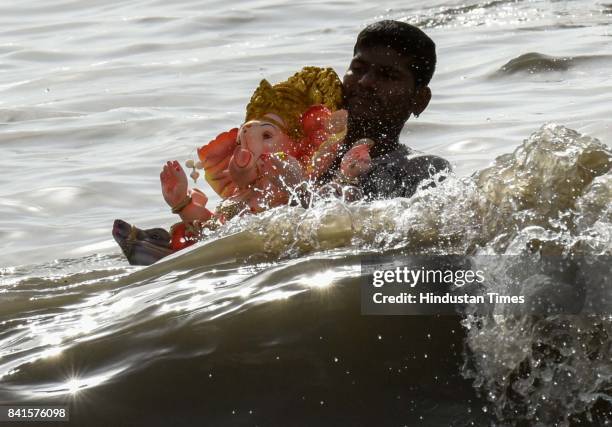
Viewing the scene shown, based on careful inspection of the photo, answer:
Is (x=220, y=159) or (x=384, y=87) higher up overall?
(x=384, y=87)

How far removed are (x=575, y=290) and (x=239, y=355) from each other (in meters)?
0.96

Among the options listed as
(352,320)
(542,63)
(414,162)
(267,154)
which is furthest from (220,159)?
(542,63)

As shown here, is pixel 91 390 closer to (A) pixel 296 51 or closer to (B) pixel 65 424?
(B) pixel 65 424

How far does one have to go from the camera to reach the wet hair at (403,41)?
17.4 ft

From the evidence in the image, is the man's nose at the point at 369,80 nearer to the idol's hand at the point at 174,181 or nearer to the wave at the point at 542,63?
the idol's hand at the point at 174,181

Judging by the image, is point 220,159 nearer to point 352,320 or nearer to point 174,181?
point 174,181

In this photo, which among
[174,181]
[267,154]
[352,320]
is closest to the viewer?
[352,320]

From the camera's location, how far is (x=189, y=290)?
13.9 feet

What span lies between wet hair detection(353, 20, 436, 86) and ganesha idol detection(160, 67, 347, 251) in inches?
11.1

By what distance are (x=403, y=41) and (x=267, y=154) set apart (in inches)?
28.9

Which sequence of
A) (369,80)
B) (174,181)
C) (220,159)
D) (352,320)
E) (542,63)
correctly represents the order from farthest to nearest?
(542,63)
(220,159)
(369,80)
(174,181)
(352,320)

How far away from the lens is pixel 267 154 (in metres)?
5.12

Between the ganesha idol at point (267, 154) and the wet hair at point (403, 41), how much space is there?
0.28 meters

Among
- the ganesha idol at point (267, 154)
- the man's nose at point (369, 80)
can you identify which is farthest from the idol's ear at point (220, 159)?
the man's nose at point (369, 80)
